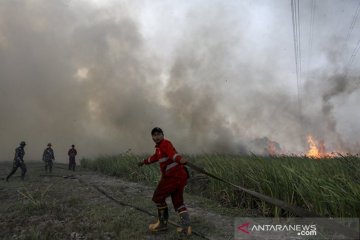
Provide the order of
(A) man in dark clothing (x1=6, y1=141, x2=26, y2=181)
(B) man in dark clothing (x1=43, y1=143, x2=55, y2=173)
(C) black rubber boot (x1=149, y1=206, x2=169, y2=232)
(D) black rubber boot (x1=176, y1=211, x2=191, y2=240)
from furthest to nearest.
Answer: (B) man in dark clothing (x1=43, y1=143, x2=55, y2=173)
(A) man in dark clothing (x1=6, y1=141, x2=26, y2=181)
(C) black rubber boot (x1=149, y1=206, x2=169, y2=232)
(D) black rubber boot (x1=176, y1=211, x2=191, y2=240)

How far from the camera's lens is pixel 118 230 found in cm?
648

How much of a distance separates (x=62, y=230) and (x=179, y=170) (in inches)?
109

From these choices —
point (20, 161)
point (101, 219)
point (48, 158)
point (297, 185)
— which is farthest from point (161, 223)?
point (48, 158)

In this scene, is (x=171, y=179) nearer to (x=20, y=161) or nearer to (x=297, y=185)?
(x=297, y=185)

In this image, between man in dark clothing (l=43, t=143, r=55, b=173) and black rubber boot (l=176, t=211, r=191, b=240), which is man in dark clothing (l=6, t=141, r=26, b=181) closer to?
man in dark clothing (l=43, t=143, r=55, b=173)

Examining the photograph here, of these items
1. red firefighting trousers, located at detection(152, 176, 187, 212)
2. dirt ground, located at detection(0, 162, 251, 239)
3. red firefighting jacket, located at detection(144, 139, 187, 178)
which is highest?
red firefighting jacket, located at detection(144, 139, 187, 178)

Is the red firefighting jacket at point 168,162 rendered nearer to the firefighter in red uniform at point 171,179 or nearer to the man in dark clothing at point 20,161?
the firefighter in red uniform at point 171,179

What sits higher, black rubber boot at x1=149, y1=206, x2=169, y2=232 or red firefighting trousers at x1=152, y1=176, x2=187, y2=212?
red firefighting trousers at x1=152, y1=176, x2=187, y2=212

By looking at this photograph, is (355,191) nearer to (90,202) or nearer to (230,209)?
(230,209)

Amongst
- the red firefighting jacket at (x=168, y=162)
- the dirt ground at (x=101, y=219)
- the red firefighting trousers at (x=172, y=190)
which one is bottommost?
the dirt ground at (x=101, y=219)

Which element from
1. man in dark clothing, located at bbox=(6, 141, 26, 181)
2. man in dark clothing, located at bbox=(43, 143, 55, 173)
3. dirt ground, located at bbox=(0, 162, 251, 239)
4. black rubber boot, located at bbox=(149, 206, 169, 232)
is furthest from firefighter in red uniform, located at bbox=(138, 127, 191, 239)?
man in dark clothing, located at bbox=(43, 143, 55, 173)

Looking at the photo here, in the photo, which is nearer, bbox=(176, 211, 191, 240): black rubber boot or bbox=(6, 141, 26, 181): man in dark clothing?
bbox=(176, 211, 191, 240): black rubber boot

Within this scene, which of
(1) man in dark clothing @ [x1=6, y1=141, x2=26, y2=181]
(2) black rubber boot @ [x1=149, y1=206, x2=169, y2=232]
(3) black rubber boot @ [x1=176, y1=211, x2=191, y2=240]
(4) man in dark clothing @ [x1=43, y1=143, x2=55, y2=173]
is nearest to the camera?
(3) black rubber boot @ [x1=176, y1=211, x2=191, y2=240]

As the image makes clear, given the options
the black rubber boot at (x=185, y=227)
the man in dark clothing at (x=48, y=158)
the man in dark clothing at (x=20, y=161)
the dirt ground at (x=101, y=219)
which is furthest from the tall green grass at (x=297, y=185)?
the man in dark clothing at (x=48, y=158)
